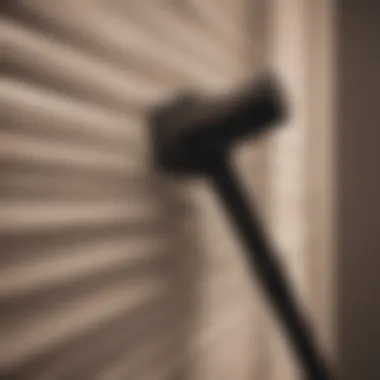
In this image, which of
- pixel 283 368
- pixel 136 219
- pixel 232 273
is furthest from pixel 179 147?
pixel 283 368

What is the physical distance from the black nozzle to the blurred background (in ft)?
0.04

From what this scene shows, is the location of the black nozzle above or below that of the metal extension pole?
above

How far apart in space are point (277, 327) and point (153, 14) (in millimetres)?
276

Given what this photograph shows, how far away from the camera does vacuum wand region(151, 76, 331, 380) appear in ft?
0.82

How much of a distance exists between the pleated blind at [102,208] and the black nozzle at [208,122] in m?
0.01

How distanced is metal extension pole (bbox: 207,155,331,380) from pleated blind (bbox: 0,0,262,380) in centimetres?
3

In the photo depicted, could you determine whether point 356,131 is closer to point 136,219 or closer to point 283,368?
point 283,368

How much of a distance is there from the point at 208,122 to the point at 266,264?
3.7 inches

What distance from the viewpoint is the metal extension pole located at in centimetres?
30

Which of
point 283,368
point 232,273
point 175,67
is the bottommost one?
point 283,368

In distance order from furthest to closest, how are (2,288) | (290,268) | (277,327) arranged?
(290,268) → (277,327) → (2,288)

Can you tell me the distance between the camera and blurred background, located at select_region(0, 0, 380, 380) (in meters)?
0.21

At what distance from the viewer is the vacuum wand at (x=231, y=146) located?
Answer: 0.82 ft

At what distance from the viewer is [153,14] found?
304 millimetres
